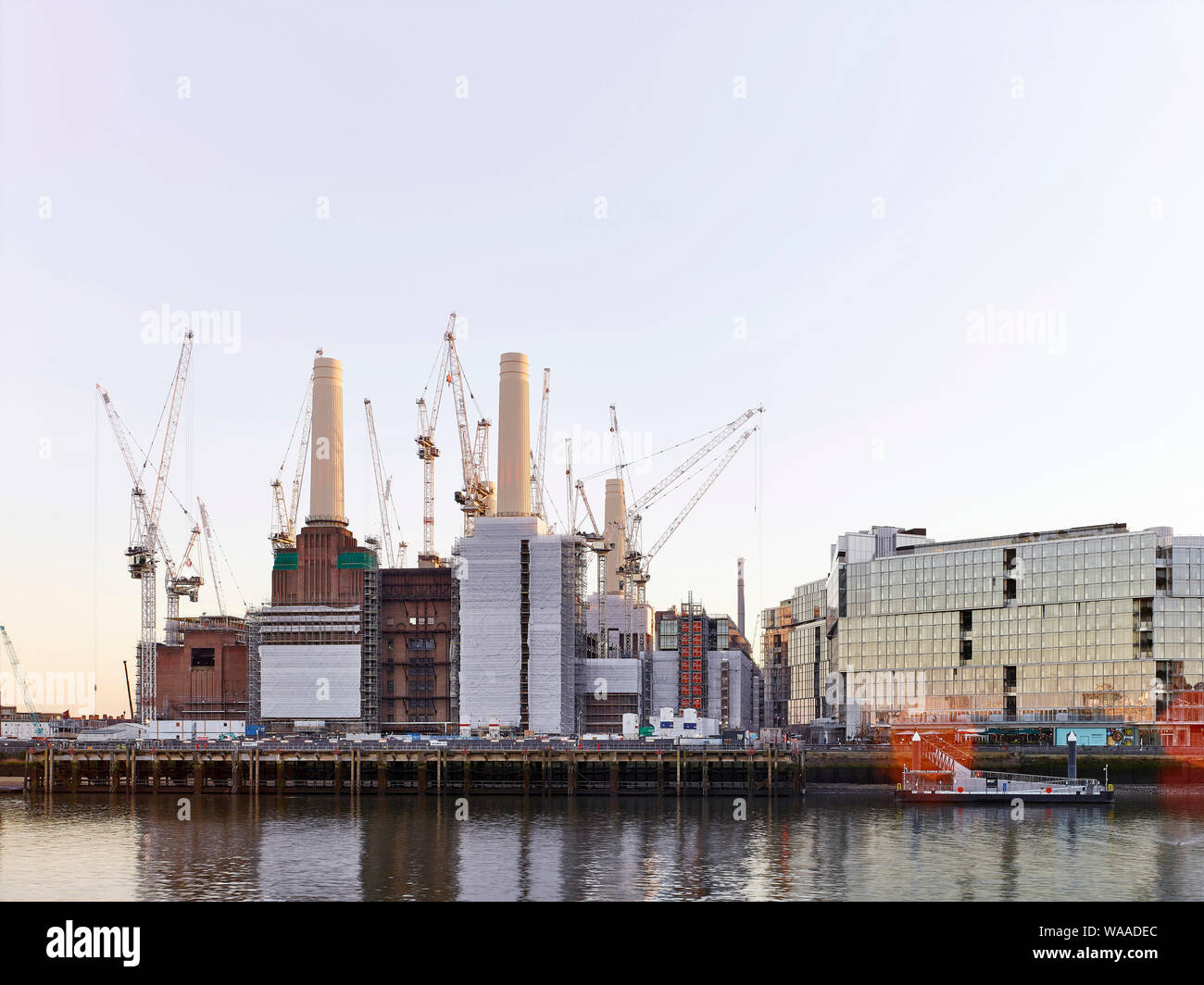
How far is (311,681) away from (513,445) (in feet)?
135

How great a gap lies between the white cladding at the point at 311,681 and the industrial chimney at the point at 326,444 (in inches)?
702

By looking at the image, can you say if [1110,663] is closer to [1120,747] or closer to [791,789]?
[1120,747]

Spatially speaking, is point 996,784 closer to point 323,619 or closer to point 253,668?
point 323,619

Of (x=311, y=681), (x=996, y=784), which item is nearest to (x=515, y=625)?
(x=311, y=681)

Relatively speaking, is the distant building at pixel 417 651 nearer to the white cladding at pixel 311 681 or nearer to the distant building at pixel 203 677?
the white cladding at pixel 311 681

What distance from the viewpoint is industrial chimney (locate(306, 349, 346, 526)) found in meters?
177

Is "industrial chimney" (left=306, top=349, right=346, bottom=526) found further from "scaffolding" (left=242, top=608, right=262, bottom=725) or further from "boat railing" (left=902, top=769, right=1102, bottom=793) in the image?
"boat railing" (left=902, top=769, right=1102, bottom=793)

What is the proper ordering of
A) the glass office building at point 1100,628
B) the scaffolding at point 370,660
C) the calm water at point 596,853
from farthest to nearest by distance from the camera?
the glass office building at point 1100,628 < the scaffolding at point 370,660 < the calm water at point 596,853

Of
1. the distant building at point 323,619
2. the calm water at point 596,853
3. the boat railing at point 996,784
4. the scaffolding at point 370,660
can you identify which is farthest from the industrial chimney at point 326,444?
the boat railing at point 996,784

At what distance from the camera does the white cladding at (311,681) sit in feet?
561

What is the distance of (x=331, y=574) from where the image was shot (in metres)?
175

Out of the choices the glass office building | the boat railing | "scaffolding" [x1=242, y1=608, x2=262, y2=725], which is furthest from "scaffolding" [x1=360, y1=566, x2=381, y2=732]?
the glass office building

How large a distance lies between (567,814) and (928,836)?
2959 centimetres
